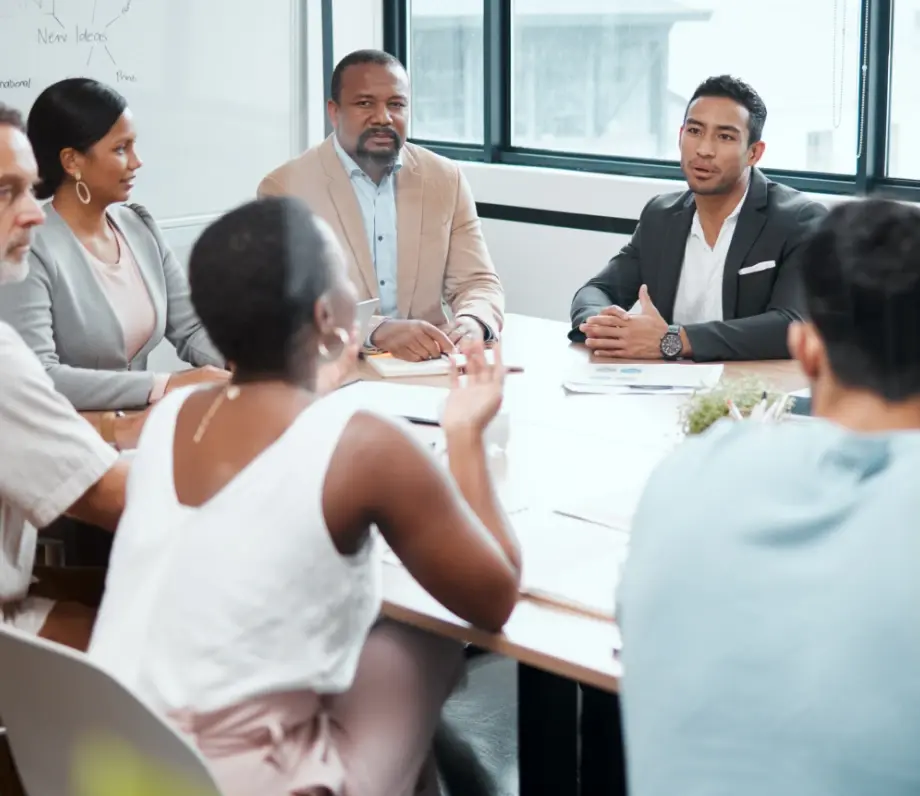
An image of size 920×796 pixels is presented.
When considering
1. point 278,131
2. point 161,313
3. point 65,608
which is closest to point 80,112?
point 161,313

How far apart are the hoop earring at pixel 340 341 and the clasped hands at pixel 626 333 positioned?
144cm

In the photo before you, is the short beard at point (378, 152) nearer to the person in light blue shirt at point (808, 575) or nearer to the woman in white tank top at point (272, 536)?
the woman in white tank top at point (272, 536)

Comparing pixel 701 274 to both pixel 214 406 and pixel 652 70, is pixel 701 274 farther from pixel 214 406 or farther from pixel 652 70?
pixel 214 406

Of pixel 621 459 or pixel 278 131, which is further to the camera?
pixel 278 131

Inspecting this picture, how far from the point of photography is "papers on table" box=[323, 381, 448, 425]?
8.48ft

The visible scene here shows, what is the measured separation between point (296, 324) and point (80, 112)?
5.23 feet

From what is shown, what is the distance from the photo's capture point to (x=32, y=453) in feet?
6.26

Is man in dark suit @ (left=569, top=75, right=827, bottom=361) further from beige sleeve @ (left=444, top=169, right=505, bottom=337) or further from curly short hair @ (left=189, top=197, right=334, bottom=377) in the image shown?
curly short hair @ (left=189, top=197, right=334, bottom=377)

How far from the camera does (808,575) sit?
1.12 m

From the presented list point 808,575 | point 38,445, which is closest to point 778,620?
point 808,575

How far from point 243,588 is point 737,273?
6.54 feet

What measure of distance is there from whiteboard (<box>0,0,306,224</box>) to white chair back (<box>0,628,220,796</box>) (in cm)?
308

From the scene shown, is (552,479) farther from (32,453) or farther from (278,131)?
(278,131)

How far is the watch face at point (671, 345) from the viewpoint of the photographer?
3055mm
